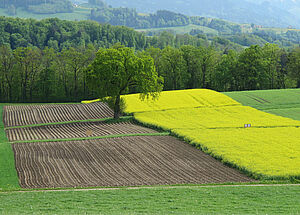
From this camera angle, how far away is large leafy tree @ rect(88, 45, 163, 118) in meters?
60.6

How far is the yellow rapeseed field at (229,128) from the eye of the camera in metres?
35.2

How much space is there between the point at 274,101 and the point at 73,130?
1542 inches

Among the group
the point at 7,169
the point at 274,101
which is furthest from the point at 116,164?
the point at 274,101

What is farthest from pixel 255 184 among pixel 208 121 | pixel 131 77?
pixel 131 77

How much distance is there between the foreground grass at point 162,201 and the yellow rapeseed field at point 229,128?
735 cm

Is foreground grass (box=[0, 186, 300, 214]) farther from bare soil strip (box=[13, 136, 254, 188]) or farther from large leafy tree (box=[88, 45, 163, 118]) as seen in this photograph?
large leafy tree (box=[88, 45, 163, 118])

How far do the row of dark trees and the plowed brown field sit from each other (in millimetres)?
35670

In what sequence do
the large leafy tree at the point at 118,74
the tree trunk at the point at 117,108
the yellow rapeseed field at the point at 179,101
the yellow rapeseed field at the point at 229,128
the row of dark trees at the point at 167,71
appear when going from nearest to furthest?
the yellow rapeseed field at the point at 229,128 → the large leafy tree at the point at 118,74 → the tree trunk at the point at 117,108 → the yellow rapeseed field at the point at 179,101 → the row of dark trees at the point at 167,71

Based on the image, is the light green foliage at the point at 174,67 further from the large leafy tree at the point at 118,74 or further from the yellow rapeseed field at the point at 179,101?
the large leafy tree at the point at 118,74

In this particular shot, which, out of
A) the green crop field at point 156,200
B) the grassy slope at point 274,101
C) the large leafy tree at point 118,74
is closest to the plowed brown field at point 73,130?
the large leafy tree at point 118,74

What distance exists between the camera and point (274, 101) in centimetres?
7450

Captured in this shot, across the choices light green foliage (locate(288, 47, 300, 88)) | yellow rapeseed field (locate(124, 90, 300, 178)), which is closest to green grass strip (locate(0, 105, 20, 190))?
yellow rapeseed field (locate(124, 90, 300, 178))

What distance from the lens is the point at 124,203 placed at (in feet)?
70.7

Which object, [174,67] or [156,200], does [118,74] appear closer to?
[156,200]
